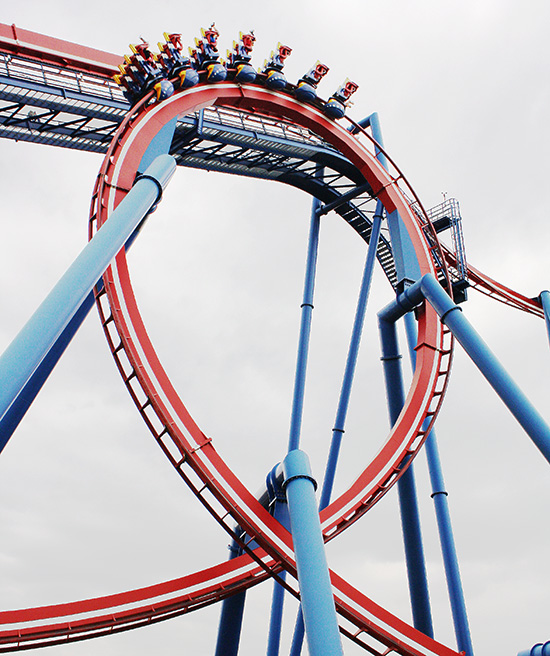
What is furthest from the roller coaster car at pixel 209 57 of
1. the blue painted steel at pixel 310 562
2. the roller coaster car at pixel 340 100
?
the blue painted steel at pixel 310 562

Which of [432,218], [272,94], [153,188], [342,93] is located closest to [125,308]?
[153,188]

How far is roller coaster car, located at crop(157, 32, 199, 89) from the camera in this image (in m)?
10.2

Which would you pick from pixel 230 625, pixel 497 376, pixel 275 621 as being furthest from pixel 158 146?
pixel 275 621

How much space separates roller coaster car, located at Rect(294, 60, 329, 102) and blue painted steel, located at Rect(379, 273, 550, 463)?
→ 13.5 feet

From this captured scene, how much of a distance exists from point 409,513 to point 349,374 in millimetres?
2959

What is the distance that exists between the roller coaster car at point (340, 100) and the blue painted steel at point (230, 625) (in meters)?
7.87

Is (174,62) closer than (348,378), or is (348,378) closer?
(174,62)

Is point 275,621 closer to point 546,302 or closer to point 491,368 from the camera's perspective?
point 491,368

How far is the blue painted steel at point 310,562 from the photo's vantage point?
5441 millimetres

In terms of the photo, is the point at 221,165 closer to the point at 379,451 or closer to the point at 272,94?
the point at 272,94

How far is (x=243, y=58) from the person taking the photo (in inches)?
438

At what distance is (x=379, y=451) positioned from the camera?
9.62 meters

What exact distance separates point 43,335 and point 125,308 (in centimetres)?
317

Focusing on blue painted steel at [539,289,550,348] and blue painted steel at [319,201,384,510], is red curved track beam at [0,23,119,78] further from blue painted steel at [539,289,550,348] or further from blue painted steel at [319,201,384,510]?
blue painted steel at [539,289,550,348]
